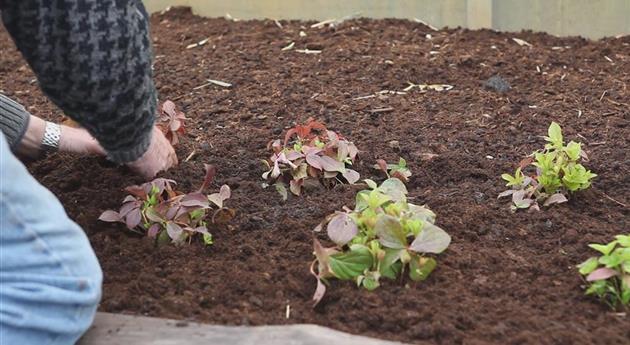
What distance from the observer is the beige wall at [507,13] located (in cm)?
405

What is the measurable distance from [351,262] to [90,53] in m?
0.67

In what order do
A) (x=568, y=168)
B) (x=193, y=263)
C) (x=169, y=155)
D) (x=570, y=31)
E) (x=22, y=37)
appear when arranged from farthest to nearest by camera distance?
(x=570, y=31) < (x=169, y=155) < (x=568, y=168) < (x=193, y=263) < (x=22, y=37)

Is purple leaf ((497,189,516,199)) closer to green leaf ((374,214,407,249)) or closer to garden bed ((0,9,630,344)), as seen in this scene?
garden bed ((0,9,630,344))

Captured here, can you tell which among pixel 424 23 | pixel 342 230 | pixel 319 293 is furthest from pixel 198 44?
pixel 319 293

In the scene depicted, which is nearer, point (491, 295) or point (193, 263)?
point (491, 295)

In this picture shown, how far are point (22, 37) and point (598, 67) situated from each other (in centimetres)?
242

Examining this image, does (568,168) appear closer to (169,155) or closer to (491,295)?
(491,295)

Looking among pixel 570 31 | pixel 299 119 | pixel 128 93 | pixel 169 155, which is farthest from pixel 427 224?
pixel 570 31

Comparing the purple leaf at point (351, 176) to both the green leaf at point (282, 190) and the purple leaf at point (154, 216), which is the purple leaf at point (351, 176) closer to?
the green leaf at point (282, 190)

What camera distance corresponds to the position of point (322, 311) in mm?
1842

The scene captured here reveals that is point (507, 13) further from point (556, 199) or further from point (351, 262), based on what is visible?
point (351, 262)

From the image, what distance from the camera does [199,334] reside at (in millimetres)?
1740

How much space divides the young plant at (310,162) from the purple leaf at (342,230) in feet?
1.53

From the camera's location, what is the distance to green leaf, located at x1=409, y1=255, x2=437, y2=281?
1887 mm
